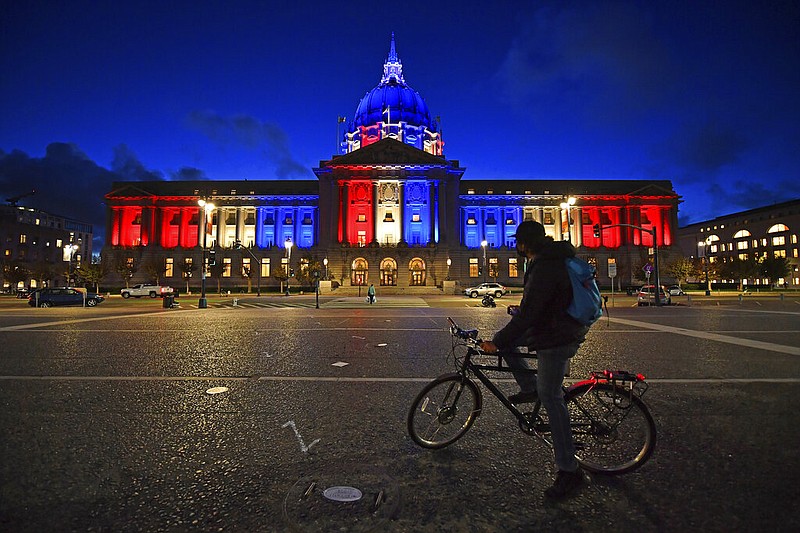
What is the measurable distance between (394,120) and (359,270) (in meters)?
34.2

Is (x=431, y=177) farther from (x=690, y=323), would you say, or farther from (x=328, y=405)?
(x=328, y=405)

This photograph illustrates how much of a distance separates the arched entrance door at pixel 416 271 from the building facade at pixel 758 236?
161ft

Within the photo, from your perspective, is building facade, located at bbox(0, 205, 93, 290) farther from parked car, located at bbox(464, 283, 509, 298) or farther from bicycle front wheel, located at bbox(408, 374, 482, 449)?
bicycle front wheel, located at bbox(408, 374, 482, 449)

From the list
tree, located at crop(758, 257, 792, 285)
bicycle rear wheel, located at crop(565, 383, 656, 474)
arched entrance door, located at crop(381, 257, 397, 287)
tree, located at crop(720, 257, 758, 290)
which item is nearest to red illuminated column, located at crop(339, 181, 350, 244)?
arched entrance door, located at crop(381, 257, 397, 287)

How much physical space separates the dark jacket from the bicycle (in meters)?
0.40

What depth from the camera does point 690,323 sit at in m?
16.1

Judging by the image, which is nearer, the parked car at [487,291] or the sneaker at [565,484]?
the sneaker at [565,484]

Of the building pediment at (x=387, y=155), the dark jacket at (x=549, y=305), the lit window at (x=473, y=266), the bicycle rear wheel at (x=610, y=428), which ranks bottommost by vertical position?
the bicycle rear wheel at (x=610, y=428)

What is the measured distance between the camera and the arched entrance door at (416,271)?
66.0m

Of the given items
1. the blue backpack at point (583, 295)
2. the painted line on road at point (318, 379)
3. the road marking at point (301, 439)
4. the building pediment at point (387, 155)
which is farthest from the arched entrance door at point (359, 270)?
the blue backpack at point (583, 295)

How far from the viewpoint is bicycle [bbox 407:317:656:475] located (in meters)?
3.54

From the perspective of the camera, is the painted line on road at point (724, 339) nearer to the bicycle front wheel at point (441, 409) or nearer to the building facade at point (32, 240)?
the bicycle front wheel at point (441, 409)

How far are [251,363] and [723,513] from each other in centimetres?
750

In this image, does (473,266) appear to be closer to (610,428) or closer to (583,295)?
(610,428)
